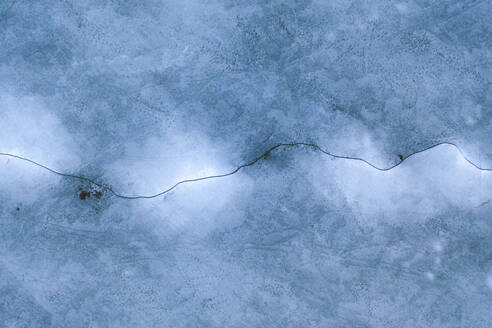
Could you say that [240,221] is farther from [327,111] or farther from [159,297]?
[327,111]

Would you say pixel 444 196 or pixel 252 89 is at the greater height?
pixel 252 89

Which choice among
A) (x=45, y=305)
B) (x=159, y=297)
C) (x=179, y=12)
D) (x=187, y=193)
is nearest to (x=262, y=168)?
(x=187, y=193)

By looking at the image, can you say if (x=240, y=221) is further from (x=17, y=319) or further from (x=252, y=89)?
(x=17, y=319)

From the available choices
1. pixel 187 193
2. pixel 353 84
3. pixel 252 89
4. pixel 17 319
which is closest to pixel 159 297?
pixel 187 193

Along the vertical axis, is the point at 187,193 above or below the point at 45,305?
below

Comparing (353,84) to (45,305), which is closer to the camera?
(45,305)

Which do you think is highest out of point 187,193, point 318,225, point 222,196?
point 187,193
